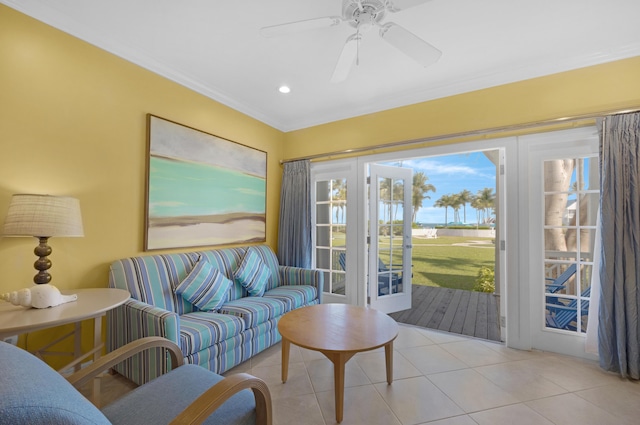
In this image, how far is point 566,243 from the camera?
255cm

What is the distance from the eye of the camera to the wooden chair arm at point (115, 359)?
1147 mm

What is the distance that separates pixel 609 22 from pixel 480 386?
2.88 meters

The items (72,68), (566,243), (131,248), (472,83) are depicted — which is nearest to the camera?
(72,68)

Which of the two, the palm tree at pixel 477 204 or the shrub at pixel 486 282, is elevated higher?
the palm tree at pixel 477 204

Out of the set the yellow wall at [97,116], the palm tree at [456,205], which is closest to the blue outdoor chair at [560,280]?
the yellow wall at [97,116]

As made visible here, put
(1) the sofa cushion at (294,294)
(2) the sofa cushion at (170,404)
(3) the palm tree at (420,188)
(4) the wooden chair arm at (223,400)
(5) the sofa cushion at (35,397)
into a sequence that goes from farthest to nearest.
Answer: (3) the palm tree at (420,188) → (1) the sofa cushion at (294,294) → (2) the sofa cushion at (170,404) → (4) the wooden chair arm at (223,400) → (5) the sofa cushion at (35,397)

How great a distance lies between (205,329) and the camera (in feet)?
6.59

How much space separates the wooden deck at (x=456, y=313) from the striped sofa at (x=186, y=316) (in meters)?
1.61

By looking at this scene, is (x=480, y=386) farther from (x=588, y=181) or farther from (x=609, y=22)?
(x=609, y=22)

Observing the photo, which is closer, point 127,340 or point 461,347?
point 127,340

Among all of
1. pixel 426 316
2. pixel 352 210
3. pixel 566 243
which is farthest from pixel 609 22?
pixel 426 316

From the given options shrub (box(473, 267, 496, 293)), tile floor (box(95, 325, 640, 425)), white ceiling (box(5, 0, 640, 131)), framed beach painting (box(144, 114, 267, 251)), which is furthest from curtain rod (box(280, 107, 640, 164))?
Answer: shrub (box(473, 267, 496, 293))

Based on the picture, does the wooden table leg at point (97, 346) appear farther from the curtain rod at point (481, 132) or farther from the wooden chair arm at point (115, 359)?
the curtain rod at point (481, 132)

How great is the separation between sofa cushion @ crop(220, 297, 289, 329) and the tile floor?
0.37m
